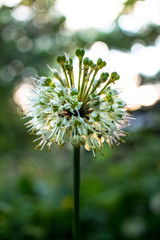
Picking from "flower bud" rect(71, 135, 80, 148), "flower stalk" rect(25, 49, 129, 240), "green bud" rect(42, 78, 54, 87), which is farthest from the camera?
"green bud" rect(42, 78, 54, 87)

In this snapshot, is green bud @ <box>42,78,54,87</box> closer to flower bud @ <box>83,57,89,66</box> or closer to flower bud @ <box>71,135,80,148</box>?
flower bud @ <box>83,57,89,66</box>

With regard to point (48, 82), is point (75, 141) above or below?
below

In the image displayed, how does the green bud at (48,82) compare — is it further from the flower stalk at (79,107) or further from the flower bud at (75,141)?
the flower bud at (75,141)

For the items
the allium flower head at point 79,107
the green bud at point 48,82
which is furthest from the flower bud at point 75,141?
the green bud at point 48,82

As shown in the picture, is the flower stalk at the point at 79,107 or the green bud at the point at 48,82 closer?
the flower stalk at the point at 79,107

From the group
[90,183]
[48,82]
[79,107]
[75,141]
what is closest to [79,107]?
[79,107]

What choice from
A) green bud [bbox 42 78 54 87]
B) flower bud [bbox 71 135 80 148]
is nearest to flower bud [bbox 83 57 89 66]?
A: green bud [bbox 42 78 54 87]

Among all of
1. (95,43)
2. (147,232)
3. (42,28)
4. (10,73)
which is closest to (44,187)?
(147,232)

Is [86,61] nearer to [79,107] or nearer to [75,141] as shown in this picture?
[79,107]

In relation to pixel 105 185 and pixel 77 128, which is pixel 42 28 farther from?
pixel 77 128
